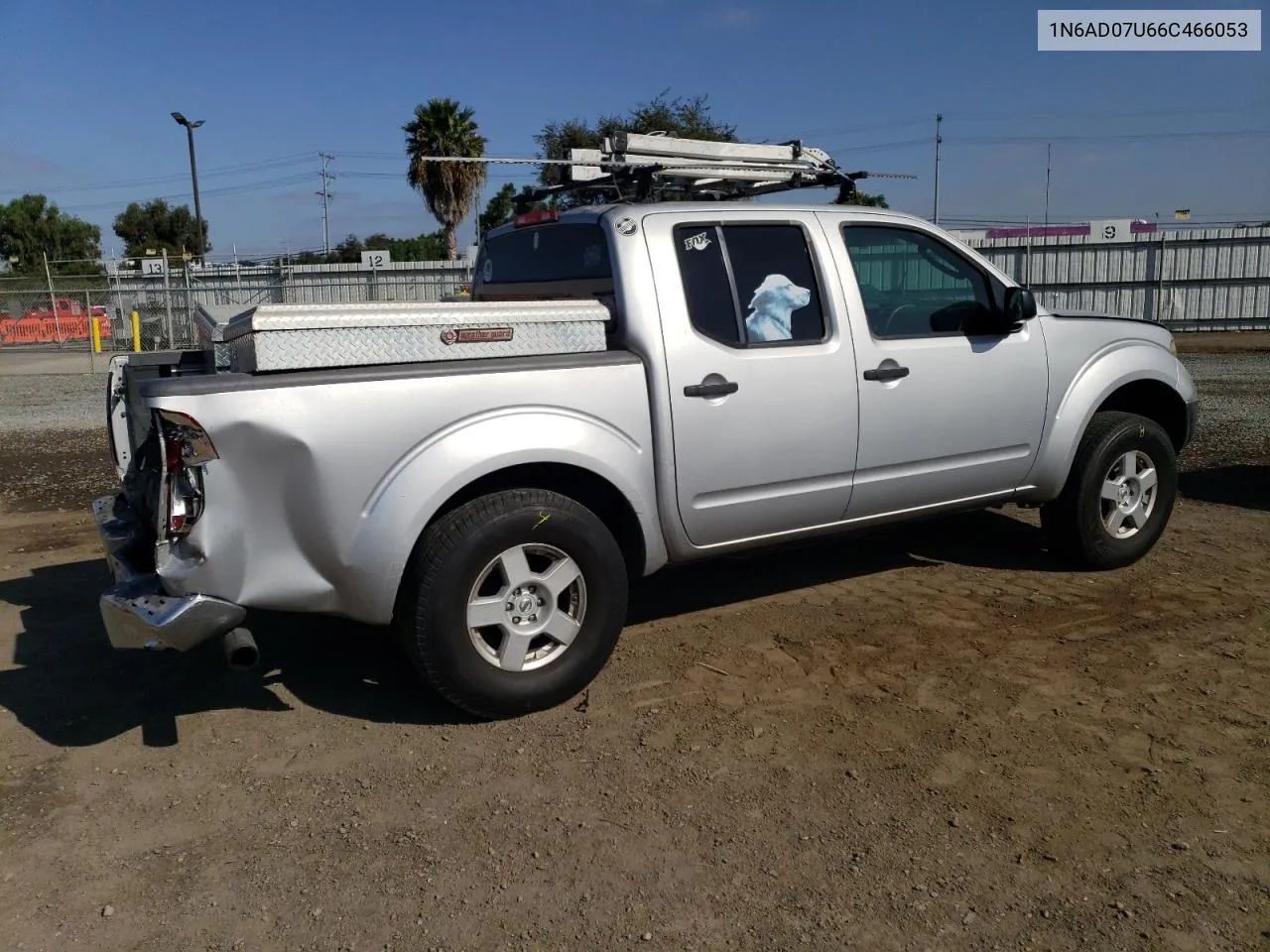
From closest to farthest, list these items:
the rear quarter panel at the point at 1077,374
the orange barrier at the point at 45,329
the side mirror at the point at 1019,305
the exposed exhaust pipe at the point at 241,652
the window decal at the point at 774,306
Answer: the exposed exhaust pipe at the point at 241,652
the window decal at the point at 774,306
the side mirror at the point at 1019,305
the rear quarter panel at the point at 1077,374
the orange barrier at the point at 45,329

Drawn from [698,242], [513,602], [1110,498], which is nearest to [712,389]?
[698,242]

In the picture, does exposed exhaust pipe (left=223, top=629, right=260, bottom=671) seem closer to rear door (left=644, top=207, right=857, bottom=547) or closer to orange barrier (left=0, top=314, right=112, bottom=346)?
rear door (left=644, top=207, right=857, bottom=547)

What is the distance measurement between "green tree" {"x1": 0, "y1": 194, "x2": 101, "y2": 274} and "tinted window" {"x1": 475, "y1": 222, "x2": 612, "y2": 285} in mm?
59346

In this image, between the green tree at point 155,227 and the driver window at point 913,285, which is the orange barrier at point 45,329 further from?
the green tree at point 155,227

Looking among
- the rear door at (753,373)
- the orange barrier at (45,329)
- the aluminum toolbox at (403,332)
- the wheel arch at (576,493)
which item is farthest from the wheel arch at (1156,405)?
the orange barrier at (45,329)

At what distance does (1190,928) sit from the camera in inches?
108

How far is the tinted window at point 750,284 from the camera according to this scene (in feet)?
14.6

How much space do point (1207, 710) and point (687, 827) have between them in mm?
2131

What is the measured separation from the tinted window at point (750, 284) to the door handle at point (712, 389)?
20cm

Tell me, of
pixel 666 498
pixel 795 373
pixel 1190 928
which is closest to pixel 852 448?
pixel 795 373

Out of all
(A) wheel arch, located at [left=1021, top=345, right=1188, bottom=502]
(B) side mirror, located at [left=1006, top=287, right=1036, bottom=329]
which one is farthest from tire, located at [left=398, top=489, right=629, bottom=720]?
(A) wheel arch, located at [left=1021, top=345, right=1188, bottom=502]

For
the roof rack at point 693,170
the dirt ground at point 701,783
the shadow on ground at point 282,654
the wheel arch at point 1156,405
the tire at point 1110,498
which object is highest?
the roof rack at point 693,170

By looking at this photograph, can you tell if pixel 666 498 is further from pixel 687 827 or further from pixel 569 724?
pixel 687 827

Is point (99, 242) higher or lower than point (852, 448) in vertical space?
higher
